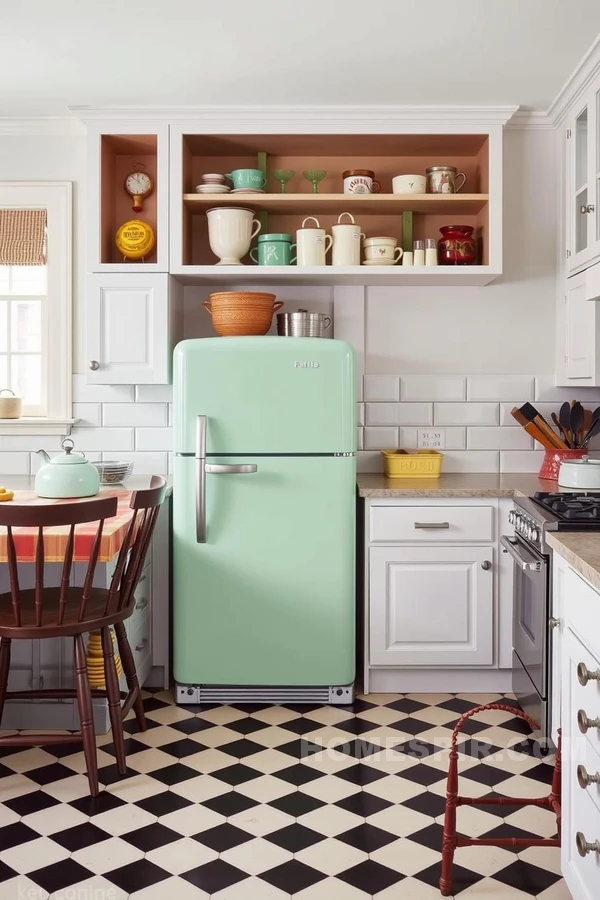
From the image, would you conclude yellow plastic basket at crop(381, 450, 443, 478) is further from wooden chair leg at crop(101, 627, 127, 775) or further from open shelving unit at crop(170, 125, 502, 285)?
wooden chair leg at crop(101, 627, 127, 775)

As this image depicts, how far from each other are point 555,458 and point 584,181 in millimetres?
1152

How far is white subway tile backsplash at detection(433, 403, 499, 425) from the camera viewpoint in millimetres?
4086

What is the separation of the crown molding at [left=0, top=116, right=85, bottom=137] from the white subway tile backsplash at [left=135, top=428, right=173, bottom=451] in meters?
1.40

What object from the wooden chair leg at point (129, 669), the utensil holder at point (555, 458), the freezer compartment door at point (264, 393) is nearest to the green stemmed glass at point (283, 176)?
the freezer compartment door at point (264, 393)

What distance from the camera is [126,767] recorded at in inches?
113

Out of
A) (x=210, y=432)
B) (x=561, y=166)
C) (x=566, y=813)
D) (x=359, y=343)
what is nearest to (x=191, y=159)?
(x=359, y=343)

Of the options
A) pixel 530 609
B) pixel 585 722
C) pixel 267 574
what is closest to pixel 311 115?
pixel 267 574

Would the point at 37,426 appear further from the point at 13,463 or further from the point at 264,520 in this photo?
the point at 264,520

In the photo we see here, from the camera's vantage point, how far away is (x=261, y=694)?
3.49 metres

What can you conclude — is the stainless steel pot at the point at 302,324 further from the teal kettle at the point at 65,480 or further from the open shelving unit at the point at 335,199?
the teal kettle at the point at 65,480

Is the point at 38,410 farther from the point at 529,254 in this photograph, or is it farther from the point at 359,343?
the point at 529,254

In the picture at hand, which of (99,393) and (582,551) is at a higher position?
(99,393)

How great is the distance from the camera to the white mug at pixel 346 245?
12.3ft

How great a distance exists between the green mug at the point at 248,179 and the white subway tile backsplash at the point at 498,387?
4.24ft
